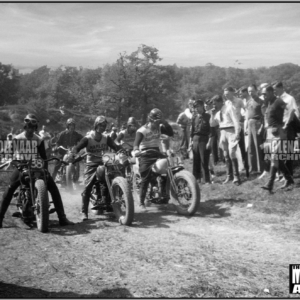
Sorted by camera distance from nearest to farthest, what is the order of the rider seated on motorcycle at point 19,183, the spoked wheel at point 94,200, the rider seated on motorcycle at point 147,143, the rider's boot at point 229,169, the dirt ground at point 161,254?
the dirt ground at point 161,254, the rider seated on motorcycle at point 19,183, the spoked wheel at point 94,200, the rider seated on motorcycle at point 147,143, the rider's boot at point 229,169

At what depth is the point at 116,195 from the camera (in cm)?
724

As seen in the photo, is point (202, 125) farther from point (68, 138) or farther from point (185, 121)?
point (68, 138)

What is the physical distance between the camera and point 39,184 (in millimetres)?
6477

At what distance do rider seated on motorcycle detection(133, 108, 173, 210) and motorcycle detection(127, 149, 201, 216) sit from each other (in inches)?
4.0

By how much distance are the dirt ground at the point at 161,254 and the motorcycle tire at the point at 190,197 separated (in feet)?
0.53

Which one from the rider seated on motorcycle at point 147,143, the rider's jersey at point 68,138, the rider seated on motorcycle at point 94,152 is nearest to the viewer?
the rider seated on motorcycle at point 94,152

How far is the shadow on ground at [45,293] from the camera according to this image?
12.1 ft

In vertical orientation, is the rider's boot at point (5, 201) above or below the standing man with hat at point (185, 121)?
below

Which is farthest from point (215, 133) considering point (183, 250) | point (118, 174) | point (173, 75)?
point (173, 75)

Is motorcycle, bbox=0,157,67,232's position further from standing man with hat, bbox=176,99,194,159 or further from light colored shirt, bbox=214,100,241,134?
standing man with hat, bbox=176,99,194,159

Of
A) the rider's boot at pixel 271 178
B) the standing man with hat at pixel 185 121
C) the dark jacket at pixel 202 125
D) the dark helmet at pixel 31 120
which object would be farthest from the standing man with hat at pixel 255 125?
the dark helmet at pixel 31 120

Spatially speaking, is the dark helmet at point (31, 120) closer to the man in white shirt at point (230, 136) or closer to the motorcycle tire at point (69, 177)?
the motorcycle tire at point (69, 177)

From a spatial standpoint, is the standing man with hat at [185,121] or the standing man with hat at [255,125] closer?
the standing man with hat at [255,125]

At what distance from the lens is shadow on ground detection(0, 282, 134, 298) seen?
3.70 metres
